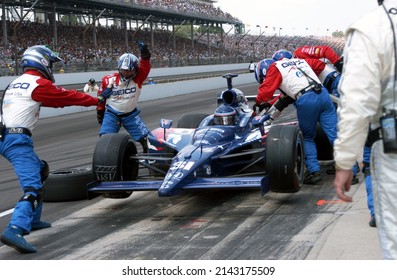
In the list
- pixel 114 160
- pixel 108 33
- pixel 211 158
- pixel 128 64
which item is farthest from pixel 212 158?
pixel 108 33

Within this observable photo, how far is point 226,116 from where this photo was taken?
7.54 metres

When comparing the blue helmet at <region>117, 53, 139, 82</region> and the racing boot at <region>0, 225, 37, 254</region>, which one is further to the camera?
the blue helmet at <region>117, 53, 139, 82</region>

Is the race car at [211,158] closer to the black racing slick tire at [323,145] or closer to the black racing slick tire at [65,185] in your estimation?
the black racing slick tire at [65,185]

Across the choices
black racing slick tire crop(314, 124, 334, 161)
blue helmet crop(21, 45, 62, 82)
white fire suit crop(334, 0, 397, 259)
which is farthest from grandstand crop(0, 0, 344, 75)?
white fire suit crop(334, 0, 397, 259)

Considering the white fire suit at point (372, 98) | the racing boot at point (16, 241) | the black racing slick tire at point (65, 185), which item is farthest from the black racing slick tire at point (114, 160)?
the white fire suit at point (372, 98)

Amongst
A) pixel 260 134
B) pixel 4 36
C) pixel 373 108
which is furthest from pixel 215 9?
pixel 373 108

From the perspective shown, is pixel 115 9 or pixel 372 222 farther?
pixel 115 9

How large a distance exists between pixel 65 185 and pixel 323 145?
368cm

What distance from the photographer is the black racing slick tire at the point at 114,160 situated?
6.81 metres

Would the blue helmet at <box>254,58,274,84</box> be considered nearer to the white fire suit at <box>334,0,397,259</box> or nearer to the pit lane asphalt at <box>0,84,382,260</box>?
the pit lane asphalt at <box>0,84,382,260</box>

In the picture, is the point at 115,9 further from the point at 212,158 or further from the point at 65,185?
the point at 212,158

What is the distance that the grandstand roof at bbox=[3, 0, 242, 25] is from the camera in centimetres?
4400

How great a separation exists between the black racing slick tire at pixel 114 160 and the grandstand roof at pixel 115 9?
112 feet

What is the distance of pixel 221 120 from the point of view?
757 centimetres
